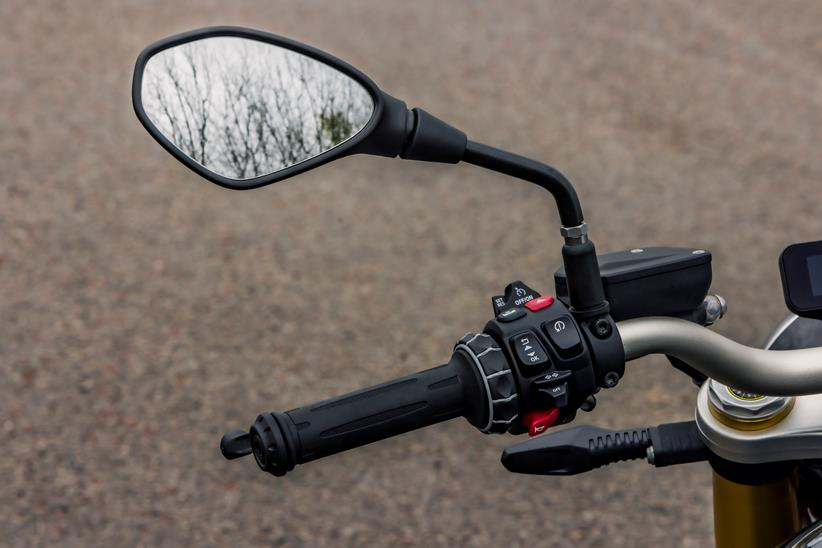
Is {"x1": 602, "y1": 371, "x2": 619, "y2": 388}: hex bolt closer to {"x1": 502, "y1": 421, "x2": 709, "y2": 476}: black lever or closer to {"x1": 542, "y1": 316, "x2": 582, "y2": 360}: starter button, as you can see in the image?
{"x1": 542, "y1": 316, "x2": 582, "y2": 360}: starter button

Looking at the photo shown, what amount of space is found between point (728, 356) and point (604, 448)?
315 millimetres

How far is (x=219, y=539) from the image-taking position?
3.66 m

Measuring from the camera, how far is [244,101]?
1234 mm

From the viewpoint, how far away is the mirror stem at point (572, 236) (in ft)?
3.94

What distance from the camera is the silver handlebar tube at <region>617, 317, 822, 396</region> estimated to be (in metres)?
1.29

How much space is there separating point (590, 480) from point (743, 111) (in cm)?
298

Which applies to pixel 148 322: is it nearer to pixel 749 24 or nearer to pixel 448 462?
pixel 448 462

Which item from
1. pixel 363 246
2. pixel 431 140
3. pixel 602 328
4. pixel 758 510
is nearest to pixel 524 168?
pixel 431 140

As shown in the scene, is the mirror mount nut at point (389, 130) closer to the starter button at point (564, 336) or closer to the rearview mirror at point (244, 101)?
the rearview mirror at point (244, 101)

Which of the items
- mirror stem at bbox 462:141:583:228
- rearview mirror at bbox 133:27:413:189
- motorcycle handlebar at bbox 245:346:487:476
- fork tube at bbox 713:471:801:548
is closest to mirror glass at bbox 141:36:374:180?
rearview mirror at bbox 133:27:413:189

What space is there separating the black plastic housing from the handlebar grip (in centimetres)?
24

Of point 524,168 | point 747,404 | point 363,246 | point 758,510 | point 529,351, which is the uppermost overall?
point 524,168

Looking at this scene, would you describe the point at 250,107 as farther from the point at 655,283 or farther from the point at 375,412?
the point at 655,283

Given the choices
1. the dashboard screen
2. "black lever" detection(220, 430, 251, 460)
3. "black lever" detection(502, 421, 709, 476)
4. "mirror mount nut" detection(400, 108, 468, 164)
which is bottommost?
"black lever" detection(502, 421, 709, 476)
